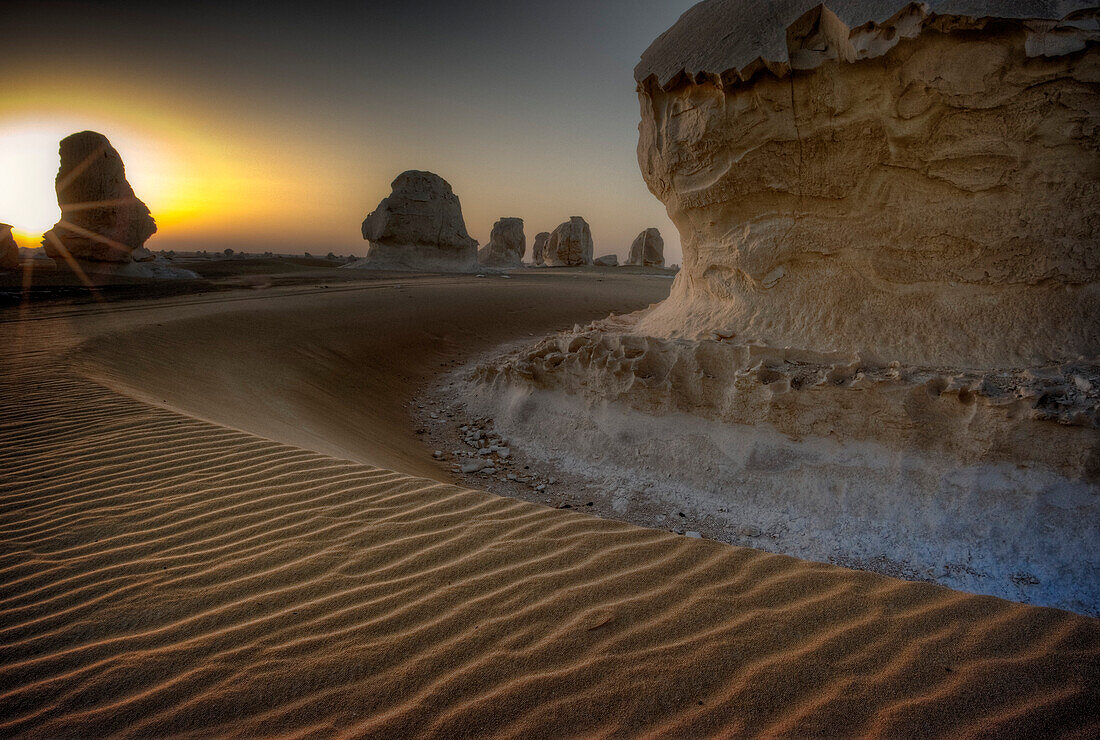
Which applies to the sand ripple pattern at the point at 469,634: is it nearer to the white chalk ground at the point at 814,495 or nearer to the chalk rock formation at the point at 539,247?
the white chalk ground at the point at 814,495

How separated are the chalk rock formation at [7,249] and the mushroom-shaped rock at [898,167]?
21.7 metres

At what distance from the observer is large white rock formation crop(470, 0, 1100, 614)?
3.94m

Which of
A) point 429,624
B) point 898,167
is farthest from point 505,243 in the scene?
point 429,624

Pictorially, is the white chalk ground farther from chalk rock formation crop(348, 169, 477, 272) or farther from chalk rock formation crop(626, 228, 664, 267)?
chalk rock formation crop(626, 228, 664, 267)

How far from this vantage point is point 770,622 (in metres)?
1.82

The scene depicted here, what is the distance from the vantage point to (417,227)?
2380 centimetres

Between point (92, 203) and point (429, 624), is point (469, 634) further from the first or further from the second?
point (92, 203)

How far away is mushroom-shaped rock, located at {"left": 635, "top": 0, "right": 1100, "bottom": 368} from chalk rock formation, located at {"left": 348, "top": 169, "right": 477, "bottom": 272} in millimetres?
19179

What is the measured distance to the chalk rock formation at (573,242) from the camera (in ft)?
103

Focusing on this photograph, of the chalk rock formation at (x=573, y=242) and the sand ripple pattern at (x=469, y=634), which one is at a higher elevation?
the chalk rock formation at (x=573, y=242)

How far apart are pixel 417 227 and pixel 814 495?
73.2 feet

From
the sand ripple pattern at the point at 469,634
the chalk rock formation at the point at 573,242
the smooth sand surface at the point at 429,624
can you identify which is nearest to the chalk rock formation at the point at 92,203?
the smooth sand surface at the point at 429,624

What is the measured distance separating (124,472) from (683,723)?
3.26 metres

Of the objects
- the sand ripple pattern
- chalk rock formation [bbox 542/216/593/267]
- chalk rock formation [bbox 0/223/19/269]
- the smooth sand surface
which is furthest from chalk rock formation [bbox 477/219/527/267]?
the sand ripple pattern
